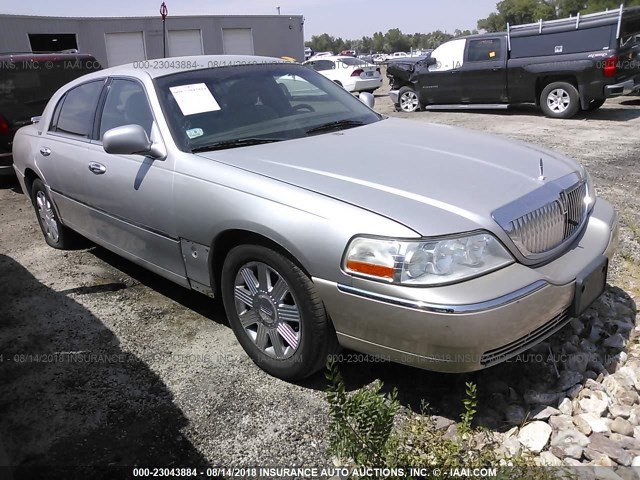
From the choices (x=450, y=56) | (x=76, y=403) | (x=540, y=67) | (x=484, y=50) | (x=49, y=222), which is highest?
(x=484, y=50)

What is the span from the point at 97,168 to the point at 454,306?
2752 mm

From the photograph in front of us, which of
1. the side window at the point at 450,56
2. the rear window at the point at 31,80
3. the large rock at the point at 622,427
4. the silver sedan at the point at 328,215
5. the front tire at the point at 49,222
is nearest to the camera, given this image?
the silver sedan at the point at 328,215

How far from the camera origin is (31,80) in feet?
24.3

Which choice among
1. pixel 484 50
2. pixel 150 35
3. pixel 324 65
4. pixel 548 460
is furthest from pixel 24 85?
pixel 150 35

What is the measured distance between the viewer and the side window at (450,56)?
503 inches

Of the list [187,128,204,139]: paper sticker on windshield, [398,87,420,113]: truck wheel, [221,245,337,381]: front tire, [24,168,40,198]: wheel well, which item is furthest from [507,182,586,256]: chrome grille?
[398,87,420,113]: truck wheel

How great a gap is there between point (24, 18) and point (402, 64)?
23.8 metres

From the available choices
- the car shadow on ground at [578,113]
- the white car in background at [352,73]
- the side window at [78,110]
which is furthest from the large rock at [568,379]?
the white car in background at [352,73]

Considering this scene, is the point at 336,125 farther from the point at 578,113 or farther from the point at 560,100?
the point at 578,113

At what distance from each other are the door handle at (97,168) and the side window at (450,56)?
10.6 metres

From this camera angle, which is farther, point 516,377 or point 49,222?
point 49,222

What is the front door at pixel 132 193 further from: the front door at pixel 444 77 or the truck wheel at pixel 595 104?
the front door at pixel 444 77

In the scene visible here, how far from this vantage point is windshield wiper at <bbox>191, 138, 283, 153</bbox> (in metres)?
3.23

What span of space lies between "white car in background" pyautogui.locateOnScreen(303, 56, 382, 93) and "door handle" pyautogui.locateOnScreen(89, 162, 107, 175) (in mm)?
14843
